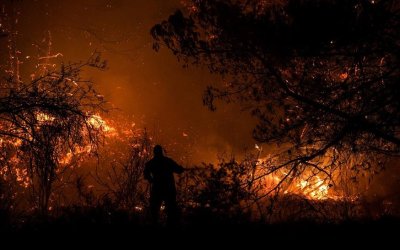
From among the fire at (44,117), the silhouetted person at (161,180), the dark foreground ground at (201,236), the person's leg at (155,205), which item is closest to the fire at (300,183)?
the dark foreground ground at (201,236)

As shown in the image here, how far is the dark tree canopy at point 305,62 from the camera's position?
687 centimetres

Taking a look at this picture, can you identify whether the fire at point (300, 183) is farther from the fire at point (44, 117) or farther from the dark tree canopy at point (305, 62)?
the fire at point (44, 117)

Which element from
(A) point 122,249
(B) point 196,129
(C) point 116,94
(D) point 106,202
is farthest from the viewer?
(C) point 116,94

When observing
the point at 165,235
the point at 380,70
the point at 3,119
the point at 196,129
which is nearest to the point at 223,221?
the point at 165,235

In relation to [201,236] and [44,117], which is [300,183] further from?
[44,117]

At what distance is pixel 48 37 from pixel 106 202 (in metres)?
43.4

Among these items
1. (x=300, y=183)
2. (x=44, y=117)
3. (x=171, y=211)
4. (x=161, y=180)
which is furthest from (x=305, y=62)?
(x=300, y=183)

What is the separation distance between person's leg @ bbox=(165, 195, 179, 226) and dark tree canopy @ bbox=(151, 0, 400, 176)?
2.05 m

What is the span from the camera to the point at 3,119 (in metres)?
7.70

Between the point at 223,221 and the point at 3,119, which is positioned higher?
the point at 3,119

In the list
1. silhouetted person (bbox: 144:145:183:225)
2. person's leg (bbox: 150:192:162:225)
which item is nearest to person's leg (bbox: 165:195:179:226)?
silhouetted person (bbox: 144:145:183:225)

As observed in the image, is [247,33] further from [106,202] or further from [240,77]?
[106,202]

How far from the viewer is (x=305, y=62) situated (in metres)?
7.93

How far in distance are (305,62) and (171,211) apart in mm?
3909
